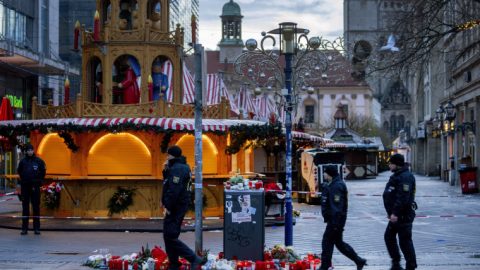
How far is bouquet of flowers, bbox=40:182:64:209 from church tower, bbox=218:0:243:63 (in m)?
108

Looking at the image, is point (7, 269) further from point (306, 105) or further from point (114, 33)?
point (306, 105)

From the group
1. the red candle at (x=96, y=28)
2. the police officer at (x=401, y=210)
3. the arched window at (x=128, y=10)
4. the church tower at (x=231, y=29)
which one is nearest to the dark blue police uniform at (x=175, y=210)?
the police officer at (x=401, y=210)

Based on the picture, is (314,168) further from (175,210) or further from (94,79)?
(175,210)

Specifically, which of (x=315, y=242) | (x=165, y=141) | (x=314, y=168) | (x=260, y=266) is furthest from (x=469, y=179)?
(x=260, y=266)

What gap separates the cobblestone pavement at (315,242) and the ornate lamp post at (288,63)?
7.53ft

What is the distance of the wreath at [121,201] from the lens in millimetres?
24156

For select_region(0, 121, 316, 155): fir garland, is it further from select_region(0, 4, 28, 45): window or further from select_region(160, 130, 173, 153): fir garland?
select_region(0, 4, 28, 45): window

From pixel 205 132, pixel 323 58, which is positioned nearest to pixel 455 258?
pixel 205 132

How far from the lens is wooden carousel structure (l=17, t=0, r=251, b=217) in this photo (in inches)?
939

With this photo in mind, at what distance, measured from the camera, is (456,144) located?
5116 centimetres

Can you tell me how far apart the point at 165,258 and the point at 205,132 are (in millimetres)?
10173

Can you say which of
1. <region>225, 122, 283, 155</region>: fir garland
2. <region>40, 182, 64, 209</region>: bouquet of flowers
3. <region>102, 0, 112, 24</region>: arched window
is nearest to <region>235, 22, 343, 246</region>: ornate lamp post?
<region>225, 122, 283, 155</region>: fir garland

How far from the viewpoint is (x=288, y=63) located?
17359 millimetres

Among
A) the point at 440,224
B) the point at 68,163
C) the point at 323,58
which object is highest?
the point at 323,58
